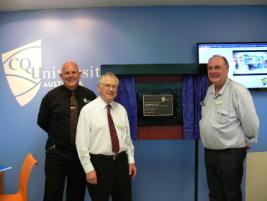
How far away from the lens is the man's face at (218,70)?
8.06 feet

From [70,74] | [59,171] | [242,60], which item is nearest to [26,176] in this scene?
[59,171]

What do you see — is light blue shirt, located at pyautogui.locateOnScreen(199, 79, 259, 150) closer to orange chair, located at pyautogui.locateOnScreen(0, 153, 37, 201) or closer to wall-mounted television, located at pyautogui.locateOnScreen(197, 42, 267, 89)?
wall-mounted television, located at pyautogui.locateOnScreen(197, 42, 267, 89)

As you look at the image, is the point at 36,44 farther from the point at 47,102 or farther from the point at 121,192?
the point at 121,192

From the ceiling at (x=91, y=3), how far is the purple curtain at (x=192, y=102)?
1.00m

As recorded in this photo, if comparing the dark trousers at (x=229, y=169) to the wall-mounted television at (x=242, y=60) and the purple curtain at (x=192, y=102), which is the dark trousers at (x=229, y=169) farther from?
the wall-mounted television at (x=242, y=60)

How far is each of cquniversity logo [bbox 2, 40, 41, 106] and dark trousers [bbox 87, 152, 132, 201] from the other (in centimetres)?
158

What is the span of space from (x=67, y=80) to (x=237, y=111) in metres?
1.48

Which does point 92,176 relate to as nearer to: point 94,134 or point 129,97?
point 94,134

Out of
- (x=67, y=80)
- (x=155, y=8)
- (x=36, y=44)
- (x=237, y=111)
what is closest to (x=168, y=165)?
(x=237, y=111)

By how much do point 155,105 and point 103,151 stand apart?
0.83 metres

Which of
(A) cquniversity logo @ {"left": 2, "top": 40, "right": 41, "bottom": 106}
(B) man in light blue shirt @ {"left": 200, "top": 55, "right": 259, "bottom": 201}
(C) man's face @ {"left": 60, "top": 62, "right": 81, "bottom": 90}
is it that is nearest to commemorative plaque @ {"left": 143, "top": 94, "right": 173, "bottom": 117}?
(B) man in light blue shirt @ {"left": 200, "top": 55, "right": 259, "bottom": 201}

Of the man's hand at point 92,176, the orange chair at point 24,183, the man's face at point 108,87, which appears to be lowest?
the orange chair at point 24,183

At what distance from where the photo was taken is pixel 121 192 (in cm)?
238

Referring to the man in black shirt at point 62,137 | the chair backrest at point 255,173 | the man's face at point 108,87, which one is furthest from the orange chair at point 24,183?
the chair backrest at point 255,173
